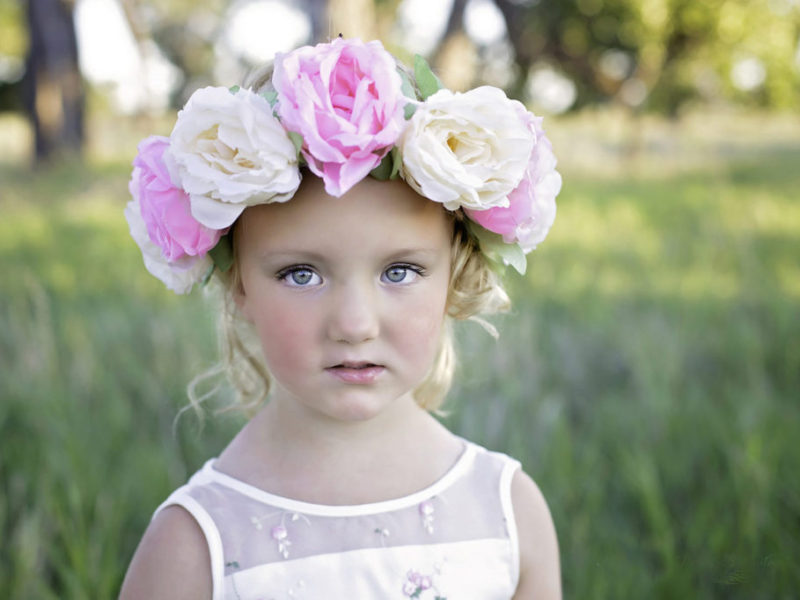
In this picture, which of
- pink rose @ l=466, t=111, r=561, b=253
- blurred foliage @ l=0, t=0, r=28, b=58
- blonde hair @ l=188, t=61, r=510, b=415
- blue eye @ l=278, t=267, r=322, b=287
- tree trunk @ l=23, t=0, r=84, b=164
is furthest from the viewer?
blurred foliage @ l=0, t=0, r=28, b=58

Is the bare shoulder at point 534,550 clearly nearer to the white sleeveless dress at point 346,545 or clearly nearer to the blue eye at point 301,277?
the white sleeveless dress at point 346,545

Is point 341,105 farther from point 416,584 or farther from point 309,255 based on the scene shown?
point 416,584

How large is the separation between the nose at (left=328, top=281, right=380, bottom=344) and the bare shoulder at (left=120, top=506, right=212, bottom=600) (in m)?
0.45

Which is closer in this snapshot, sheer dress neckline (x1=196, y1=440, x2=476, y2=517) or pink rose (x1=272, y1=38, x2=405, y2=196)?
pink rose (x1=272, y1=38, x2=405, y2=196)

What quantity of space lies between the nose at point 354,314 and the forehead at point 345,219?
7 centimetres

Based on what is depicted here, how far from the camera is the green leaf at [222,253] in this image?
157cm

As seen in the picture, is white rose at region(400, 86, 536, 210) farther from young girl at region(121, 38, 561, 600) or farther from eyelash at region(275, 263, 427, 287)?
eyelash at region(275, 263, 427, 287)

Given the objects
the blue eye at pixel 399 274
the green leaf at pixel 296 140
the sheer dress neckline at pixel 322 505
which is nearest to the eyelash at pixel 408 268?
the blue eye at pixel 399 274

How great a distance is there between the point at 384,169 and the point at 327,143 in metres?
0.12

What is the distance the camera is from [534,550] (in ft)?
5.52

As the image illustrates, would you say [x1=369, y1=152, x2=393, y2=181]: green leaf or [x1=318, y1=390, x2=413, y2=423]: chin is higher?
[x1=369, y1=152, x2=393, y2=181]: green leaf

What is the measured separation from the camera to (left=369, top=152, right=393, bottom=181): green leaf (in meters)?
1.42

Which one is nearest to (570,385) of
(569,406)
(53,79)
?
(569,406)

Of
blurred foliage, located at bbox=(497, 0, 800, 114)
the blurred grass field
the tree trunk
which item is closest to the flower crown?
the blurred grass field
